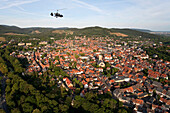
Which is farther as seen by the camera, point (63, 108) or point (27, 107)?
point (63, 108)

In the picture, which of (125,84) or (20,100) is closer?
(20,100)

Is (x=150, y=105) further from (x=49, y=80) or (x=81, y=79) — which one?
(x=49, y=80)

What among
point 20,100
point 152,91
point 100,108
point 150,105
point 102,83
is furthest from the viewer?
point 102,83

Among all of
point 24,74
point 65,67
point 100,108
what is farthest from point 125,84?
point 24,74

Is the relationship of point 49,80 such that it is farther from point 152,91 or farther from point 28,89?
point 152,91

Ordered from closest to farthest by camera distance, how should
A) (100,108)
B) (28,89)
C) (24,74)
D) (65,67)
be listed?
(100,108)
(28,89)
(24,74)
(65,67)

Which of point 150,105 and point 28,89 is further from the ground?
point 28,89

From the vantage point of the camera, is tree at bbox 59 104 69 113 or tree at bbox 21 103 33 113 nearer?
tree at bbox 21 103 33 113

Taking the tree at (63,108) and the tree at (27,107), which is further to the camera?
the tree at (63,108)

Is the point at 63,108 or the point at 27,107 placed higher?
the point at 27,107

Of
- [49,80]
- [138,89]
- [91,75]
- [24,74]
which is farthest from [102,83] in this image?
[24,74]
